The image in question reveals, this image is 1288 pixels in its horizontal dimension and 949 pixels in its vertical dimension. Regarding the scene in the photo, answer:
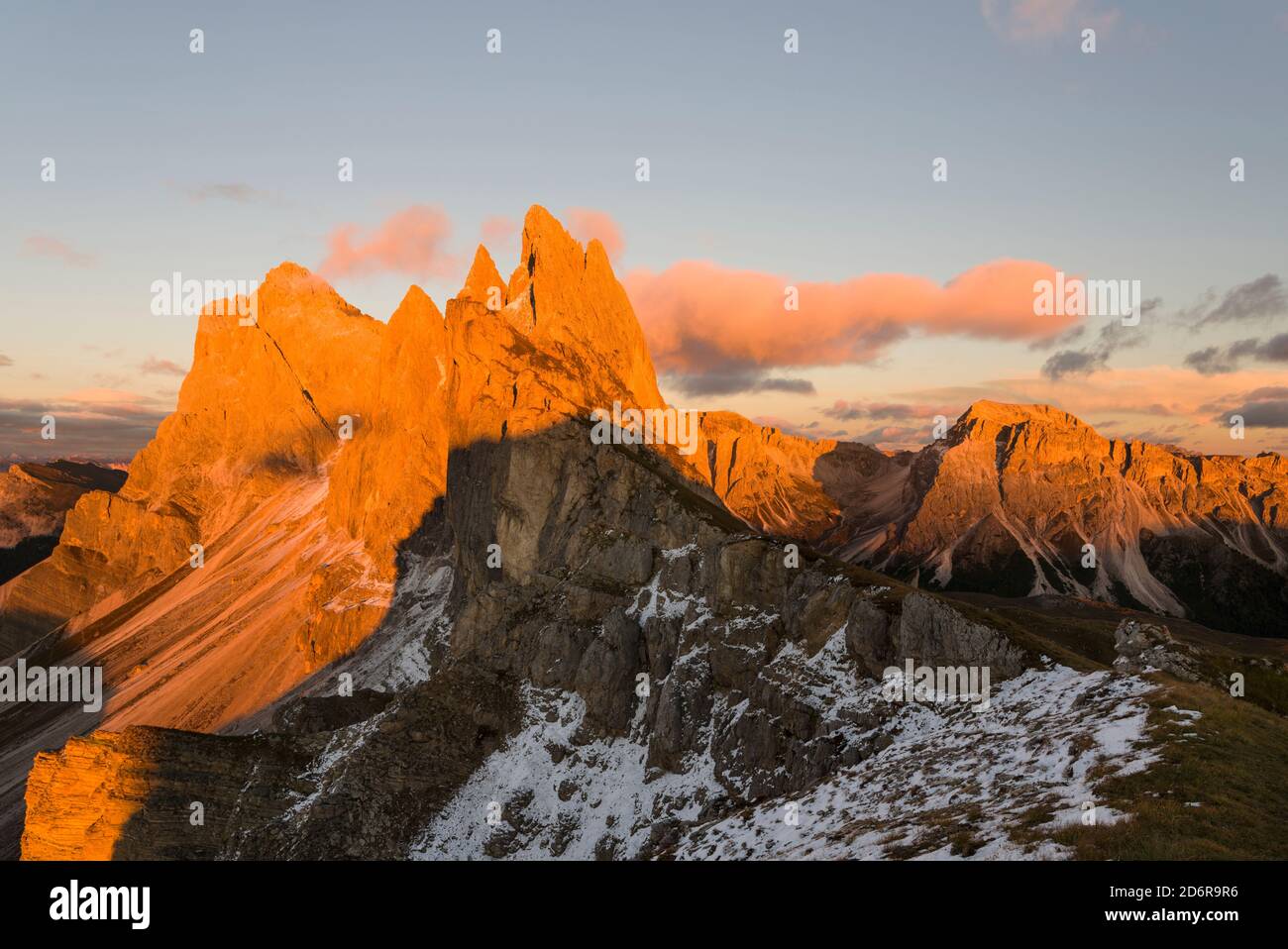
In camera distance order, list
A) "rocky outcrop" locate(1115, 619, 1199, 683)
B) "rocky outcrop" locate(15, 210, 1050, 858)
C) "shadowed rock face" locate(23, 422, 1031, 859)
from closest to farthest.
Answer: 1. "rocky outcrop" locate(1115, 619, 1199, 683)
2. "rocky outcrop" locate(15, 210, 1050, 858)
3. "shadowed rock face" locate(23, 422, 1031, 859)

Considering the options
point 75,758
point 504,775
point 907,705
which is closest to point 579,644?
point 504,775

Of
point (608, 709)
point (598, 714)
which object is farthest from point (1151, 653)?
point (598, 714)

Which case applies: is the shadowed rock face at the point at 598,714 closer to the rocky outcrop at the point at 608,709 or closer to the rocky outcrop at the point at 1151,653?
the rocky outcrop at the point at 608,709

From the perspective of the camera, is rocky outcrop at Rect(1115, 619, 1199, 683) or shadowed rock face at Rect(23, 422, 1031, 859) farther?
shadowed rock face at Rect(23, 422, 1031, 859)

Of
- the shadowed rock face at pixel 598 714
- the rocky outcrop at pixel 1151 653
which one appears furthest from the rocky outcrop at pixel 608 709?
the rocky outcrop at pixel 1151 653

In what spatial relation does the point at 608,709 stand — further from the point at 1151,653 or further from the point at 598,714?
the point at 1151,653

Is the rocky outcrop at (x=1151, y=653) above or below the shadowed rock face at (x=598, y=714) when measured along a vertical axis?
above

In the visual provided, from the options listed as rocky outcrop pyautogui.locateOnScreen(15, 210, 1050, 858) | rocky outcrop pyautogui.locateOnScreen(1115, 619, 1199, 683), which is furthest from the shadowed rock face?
rocky outcrop pyautogui.locateOnScreen(1115, 619, 1199, 683)

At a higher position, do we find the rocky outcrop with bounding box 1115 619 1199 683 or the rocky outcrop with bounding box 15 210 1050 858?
the rocky outcrop with bounding box 1115 619 1199 683

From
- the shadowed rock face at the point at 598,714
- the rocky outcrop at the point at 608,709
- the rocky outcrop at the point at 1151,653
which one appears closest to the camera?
the rocky outcrop at the point at 1151,653

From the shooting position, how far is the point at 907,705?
54.1m

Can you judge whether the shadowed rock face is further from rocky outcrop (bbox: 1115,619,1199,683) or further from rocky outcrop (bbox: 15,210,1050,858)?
rocky outcrop (bbox: 1115,619,1199,683)

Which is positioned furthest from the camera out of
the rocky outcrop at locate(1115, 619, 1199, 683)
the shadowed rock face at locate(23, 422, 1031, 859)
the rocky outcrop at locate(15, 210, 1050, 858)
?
the shadowed rock face at locate(23, 422, 1031, 859)

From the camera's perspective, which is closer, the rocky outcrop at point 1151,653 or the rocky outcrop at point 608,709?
the rocky outcrop at point 1151,653
